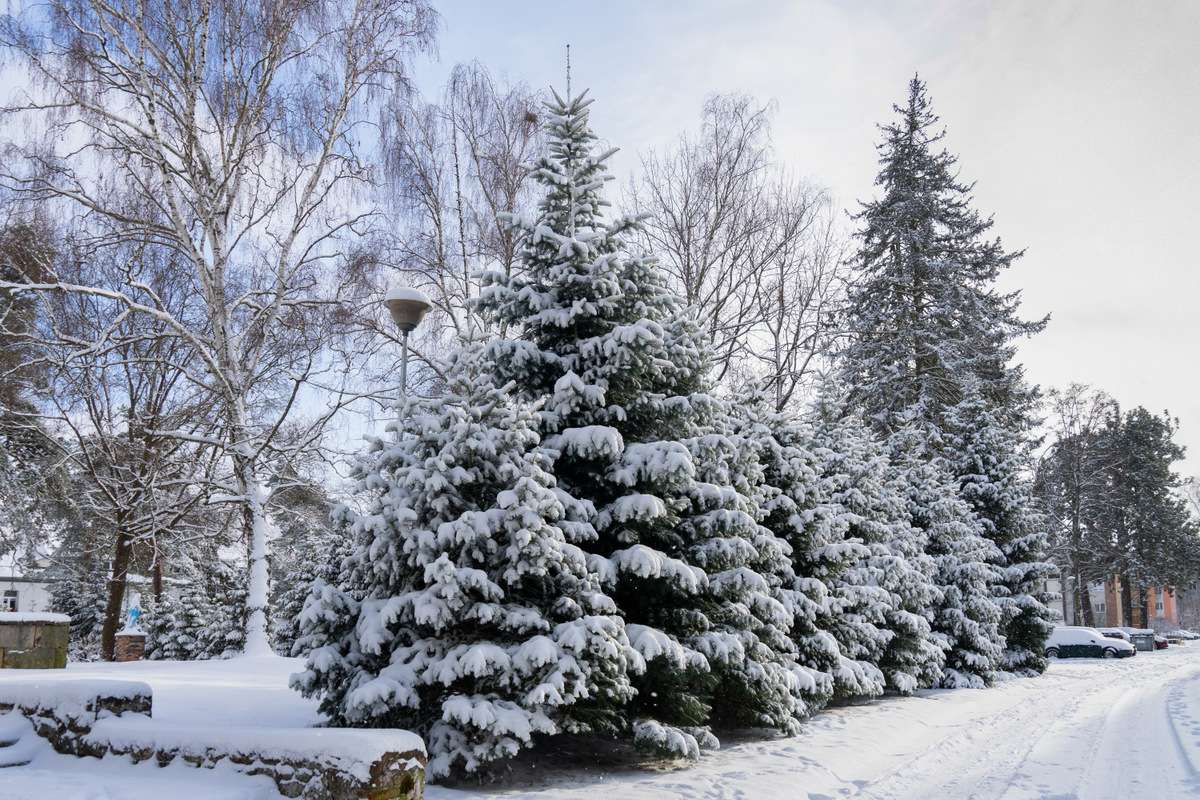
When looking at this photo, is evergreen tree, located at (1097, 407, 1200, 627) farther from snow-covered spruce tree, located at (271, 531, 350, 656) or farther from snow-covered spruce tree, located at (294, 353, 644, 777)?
snow-covered spruce tree, located at (294, 353, 644, 777)

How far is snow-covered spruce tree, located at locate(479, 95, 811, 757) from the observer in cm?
795

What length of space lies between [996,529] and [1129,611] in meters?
34.2

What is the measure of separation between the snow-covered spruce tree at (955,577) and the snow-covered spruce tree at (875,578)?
4.63 feet

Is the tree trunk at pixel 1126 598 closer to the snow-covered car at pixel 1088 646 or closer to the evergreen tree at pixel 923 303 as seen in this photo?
the snow-covered car at pixel 1088 646

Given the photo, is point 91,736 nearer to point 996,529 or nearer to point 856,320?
point 996,529

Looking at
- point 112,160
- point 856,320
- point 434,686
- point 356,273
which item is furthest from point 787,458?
point 856,320

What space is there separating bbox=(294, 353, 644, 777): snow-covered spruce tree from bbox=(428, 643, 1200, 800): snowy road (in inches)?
26.5

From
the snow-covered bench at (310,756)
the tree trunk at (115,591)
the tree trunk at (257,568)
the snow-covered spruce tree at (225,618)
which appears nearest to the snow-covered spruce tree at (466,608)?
the snow-covered bench at (310,756)

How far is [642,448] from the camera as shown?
8.19 meters

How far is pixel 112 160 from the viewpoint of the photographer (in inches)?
633

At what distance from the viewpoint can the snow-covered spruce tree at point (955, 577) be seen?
1650 centimetres

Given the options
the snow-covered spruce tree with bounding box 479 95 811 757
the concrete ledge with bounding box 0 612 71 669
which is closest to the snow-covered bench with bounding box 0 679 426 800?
the snow-covered spruce tree with bounding box 479 95 811 757

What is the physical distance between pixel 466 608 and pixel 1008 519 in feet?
59.2

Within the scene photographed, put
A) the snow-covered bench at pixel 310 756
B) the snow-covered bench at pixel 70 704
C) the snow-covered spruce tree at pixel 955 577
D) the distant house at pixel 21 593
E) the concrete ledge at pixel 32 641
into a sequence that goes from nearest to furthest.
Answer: the snow-covered bench at pixel 310 756 < the snow-covered bench at pixel 70 704 < the concrete ledge at pixel 32 641 < the snow-covered spruce tree at pixel 955 577 < the distant house at pixel 21 593
